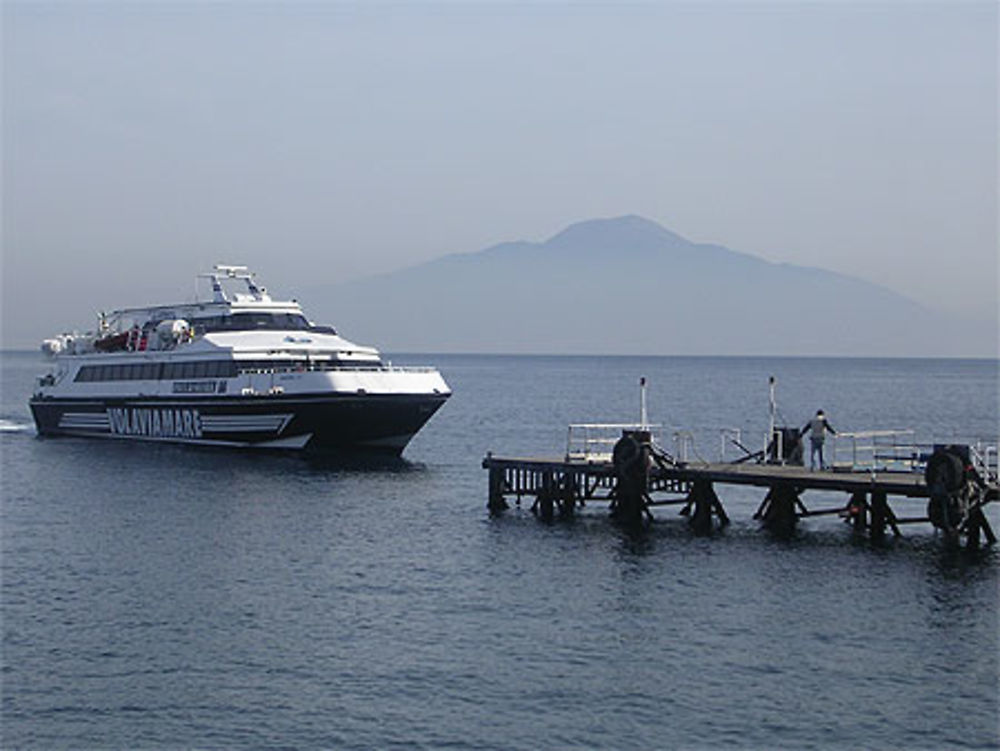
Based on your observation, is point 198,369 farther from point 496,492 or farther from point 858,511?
point 858,511

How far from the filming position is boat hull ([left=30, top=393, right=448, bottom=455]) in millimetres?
62750

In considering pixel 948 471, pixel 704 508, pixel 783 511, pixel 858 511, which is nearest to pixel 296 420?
pixel 704 508

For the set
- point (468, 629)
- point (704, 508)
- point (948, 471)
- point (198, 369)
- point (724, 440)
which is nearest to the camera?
point (468, 629)

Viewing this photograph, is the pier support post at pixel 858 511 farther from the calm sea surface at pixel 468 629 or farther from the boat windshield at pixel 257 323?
the boat windshield at pixel 257 323

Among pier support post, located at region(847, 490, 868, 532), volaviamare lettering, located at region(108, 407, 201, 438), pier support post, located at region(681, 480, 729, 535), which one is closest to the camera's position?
pier support post, located at region(847, 490, 868, 532)

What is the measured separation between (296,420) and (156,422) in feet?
42.7

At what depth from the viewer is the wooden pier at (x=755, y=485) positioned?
1470 inches

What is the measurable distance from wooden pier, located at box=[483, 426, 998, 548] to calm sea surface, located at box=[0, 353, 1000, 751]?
82cm

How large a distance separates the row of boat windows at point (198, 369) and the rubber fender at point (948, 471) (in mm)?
34698

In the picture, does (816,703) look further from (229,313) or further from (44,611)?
(229,313)

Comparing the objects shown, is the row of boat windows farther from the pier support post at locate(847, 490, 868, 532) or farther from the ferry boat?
the pier support post at locate(847, 490, 868, 532)

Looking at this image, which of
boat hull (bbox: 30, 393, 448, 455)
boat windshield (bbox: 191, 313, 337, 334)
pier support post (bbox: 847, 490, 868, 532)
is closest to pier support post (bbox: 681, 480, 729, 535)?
pier support post (bbox: 847, 490, 868, 532)

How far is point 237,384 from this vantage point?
66.4 meters

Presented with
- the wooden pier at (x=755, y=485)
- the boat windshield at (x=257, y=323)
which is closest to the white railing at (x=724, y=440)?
the wooden pier at (x=755, y=485)
